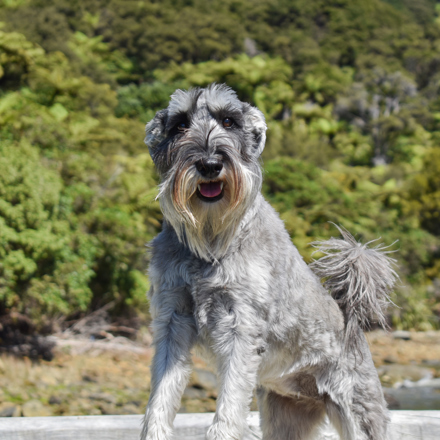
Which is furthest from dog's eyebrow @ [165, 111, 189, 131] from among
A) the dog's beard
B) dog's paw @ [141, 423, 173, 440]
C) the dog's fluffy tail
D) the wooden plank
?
the wooden plank

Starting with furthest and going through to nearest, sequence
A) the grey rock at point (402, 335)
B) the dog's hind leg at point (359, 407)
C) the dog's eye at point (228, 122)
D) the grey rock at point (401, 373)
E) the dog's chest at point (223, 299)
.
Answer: the grey rock at point (402, 335) → the grey rock at point (401, 373) → the dog's hind leg at point (359, 407) → the dog's eye at point (228, 122) → the dog's chest at point (223, 299)

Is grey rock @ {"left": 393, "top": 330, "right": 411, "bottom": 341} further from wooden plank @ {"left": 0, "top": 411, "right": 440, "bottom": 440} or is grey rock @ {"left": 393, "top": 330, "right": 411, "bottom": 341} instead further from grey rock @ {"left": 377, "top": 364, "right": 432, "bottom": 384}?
wooden plank @ {"left": 0, "top": 411, "right": 440, "bottom": 440}

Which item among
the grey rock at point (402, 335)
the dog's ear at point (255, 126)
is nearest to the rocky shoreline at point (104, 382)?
the grey rock at point (402, 335)

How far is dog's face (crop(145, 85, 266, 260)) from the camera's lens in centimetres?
289

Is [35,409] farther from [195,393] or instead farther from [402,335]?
[402,335]

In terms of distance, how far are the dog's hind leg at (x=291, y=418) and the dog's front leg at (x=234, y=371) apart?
3.17 ft

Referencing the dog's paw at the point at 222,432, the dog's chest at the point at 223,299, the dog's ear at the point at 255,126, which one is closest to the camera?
the dog's paw at the point at 222,432

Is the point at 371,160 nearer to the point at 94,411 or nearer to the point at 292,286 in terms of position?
the point at 94,411

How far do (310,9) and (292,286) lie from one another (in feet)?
142

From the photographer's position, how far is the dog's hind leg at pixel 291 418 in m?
3.72

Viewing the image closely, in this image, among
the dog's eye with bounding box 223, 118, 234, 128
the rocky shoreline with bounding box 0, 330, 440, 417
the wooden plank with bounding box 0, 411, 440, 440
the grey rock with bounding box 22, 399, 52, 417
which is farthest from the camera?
→ the rocky shoreline with bounding box 0, 330, 440, 417

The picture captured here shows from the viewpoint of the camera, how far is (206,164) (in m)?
2.86

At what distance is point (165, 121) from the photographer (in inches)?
124

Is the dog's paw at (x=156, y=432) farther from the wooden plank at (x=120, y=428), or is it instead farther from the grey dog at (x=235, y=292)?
the wooden plank at (x=120, y=428)
